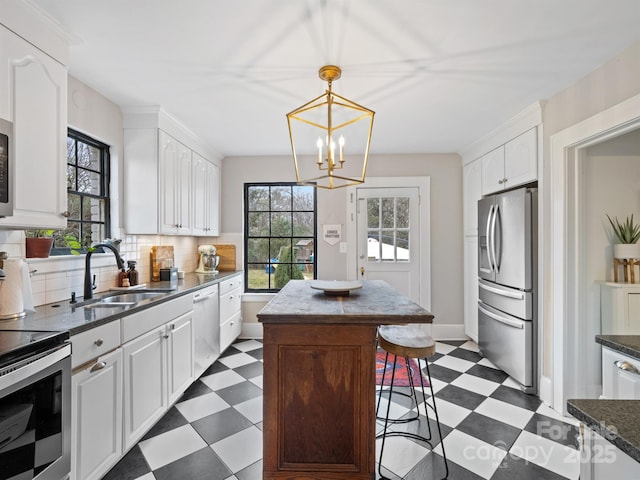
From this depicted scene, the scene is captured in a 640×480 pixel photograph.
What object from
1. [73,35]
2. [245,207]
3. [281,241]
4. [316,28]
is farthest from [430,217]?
[73,35]

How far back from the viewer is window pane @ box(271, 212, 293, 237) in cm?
435

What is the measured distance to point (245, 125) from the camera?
319 centimetres

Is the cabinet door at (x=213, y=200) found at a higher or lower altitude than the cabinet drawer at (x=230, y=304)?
higher

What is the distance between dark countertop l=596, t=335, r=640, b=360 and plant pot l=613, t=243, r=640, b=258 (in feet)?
4.17

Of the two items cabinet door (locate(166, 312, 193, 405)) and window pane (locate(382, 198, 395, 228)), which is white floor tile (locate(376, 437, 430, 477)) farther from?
window pane (locate(382, 198, 395, 228))

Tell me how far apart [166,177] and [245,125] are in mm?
880

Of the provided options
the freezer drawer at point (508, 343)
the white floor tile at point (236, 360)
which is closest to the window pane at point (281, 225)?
the white floor tile at point (236, 360)

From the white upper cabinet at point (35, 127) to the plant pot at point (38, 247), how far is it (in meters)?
0.22

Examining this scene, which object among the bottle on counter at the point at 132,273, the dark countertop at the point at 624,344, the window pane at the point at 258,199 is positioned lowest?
the dark countertop at the point at 624,344

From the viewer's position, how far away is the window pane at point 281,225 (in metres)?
4.35

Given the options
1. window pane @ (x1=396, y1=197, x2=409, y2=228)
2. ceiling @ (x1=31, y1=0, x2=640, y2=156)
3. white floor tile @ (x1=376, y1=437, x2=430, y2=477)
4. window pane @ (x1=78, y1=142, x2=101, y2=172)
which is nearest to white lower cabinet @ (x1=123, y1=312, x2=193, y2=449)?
window pane @ (x1=78, y1=142, x2=101, y2=172)

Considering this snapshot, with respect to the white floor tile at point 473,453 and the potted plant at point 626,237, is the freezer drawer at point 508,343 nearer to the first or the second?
the potted plant at point 626,237

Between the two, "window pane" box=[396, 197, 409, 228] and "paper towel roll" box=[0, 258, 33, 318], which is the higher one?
"window pane" box=[396, 197, 409, 228]

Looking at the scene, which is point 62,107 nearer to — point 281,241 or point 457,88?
point 457,88
